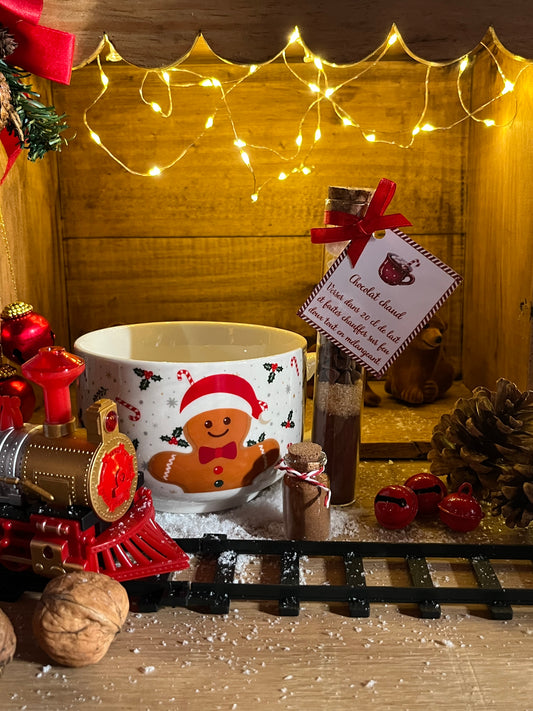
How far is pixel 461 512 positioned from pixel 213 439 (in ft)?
0.78

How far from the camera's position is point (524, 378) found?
887mm

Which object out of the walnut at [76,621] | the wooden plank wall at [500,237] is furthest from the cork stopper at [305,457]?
the wooden plank wall at [500,237]

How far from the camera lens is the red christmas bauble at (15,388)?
2.40 feet

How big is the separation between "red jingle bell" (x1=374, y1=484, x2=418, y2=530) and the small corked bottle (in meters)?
0.06

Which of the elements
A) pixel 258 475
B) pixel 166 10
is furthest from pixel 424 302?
pixel 166 10

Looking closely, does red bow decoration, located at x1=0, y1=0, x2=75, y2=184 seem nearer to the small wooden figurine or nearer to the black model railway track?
the black model railway track

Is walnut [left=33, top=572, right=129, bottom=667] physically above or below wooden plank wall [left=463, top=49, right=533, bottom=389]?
below

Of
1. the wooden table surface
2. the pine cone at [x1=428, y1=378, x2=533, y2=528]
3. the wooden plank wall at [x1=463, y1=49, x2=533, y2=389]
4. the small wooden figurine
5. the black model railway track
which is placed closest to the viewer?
the wooden table surface

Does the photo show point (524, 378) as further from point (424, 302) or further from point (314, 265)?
point (314, 265)

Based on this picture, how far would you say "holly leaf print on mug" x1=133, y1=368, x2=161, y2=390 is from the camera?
0.68 meters

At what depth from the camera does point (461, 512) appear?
680mm

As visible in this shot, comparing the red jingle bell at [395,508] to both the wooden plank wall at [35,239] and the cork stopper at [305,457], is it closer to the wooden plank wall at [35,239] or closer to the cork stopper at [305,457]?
the cork stopper at [305,457]

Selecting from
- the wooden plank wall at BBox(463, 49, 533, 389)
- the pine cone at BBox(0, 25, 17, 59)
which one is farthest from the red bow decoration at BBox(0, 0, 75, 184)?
the wooden plank wall at BBox(463, 49, 533, 389)

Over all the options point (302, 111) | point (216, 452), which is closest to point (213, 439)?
point (216, 452)
